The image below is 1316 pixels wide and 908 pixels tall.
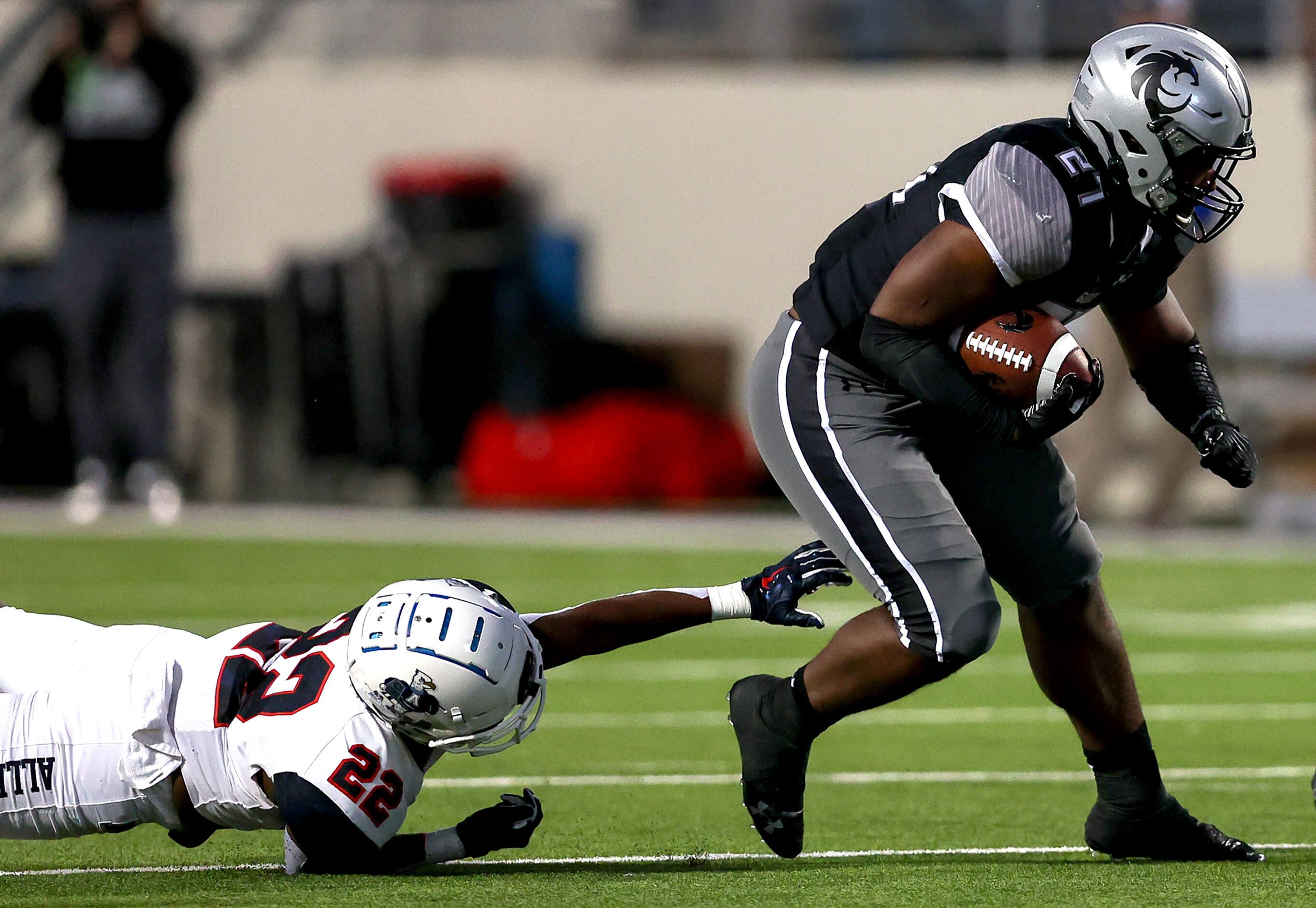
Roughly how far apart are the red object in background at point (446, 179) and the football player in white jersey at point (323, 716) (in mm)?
11431

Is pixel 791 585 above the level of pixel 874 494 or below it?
below

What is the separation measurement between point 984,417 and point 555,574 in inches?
244

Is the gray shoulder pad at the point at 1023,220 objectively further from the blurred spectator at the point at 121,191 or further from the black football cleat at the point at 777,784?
the blurred spectator at the point at 121,191

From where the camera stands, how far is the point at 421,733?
432 centimetres

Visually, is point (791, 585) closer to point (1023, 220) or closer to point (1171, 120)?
point (1023, 220)

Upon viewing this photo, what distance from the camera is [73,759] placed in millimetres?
4359

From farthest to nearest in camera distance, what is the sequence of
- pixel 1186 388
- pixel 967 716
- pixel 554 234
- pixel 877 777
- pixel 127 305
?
pixel 554 234 < pixel 127 305 < pixel 967 716 < pixel 877 777 < pixel 1186 388

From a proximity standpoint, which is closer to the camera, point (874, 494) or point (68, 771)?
point (68, 771)

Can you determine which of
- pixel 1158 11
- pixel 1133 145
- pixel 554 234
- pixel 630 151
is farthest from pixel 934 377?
pixel 630 151

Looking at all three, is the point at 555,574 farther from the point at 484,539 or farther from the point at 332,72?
the point at 332,72

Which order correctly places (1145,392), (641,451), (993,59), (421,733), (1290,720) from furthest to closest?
(993,59), (641,451), (1290,720), (1145,392), (421,733)

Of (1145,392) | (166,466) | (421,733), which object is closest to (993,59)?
(166,466)

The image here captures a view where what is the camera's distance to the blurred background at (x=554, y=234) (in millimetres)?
14133

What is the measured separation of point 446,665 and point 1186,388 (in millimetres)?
1734
